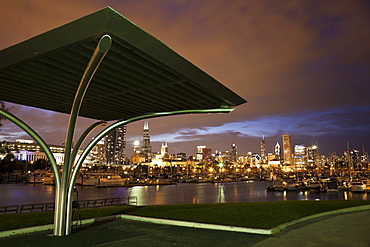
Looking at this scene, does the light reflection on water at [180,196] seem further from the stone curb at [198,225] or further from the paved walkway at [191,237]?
the paved walkway at [191,237]

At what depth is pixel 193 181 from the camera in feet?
503

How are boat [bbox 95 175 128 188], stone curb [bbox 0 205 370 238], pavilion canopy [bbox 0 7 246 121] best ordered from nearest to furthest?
pavilion canopy [bbox 0 7 246 121], stone curb [bbox 0 205 370 238], boat [bbox 95 175 128 188]

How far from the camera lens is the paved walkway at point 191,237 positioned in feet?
35.4

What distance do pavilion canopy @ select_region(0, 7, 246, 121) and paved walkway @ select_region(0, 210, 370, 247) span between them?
5615 mm

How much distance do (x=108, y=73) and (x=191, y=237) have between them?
687cm

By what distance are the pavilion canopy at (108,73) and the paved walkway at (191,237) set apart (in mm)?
5615

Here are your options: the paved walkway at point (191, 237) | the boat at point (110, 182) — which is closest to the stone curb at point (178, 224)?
the paved walkway at point (191, 237)

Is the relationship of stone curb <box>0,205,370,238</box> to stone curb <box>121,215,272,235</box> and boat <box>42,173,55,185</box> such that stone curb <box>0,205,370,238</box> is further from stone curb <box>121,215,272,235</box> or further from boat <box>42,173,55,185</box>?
boat <box>42,173,55,185</box>

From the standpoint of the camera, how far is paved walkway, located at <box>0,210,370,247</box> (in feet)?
35.4

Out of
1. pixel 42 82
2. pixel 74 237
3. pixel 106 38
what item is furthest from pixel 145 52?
pixel 74 237

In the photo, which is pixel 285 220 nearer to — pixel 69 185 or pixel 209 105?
pixel 209 105

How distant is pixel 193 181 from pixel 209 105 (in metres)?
Result: 141

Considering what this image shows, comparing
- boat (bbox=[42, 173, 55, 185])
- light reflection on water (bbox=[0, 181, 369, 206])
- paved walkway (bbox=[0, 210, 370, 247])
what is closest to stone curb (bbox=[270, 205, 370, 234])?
paved walkway (bbox=[0, 210, 370, 247])

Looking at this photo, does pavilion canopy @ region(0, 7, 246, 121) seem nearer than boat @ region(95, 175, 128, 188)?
Yes
